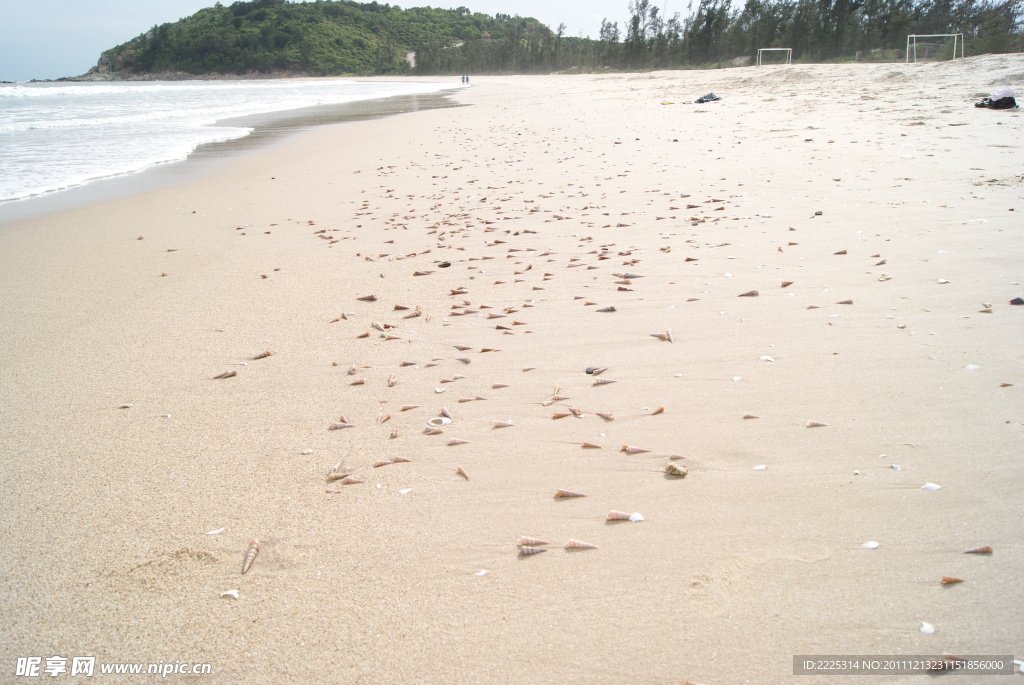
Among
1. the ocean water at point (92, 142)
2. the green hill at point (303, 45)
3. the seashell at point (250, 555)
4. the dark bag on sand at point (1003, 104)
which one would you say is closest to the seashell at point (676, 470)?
the seashell at point (250, 555)

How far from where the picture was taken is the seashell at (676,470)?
2.37 m

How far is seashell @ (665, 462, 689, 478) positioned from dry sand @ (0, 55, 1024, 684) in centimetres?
5

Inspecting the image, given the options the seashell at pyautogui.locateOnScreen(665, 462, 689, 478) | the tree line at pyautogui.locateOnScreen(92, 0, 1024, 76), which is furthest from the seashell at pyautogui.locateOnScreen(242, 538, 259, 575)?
the tree line at pyautogui.locateOnScreen(92, 0, 1024, 76)

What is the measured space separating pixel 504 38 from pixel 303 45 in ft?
116

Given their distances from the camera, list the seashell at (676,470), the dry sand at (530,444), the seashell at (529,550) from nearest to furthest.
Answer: the dry sand at (530,444)
the seashell at (529,550)
the seashell at (676,470)

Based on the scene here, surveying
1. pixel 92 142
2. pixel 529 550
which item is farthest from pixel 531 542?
pixel 92 142

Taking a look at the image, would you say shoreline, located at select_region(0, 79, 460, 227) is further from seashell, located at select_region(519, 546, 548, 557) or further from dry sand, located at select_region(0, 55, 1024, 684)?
seashell, located at select_region(519, 546, 548, 557)

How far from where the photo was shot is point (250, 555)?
2090 millimetres

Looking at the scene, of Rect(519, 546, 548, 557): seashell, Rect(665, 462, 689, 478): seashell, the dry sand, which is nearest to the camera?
the dry sand

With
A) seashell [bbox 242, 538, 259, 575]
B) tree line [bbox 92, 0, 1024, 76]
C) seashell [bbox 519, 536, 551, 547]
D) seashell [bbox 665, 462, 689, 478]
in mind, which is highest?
tree line [bbox 92, 0, 1024, 76]

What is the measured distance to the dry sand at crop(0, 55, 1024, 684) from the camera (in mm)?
1755

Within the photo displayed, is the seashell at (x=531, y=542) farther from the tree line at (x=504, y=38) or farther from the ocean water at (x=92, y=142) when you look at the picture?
the tree line at (x=504, y=38)

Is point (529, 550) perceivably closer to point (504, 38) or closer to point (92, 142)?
point (92, 142)

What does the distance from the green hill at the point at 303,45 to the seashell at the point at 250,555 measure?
87.1m
